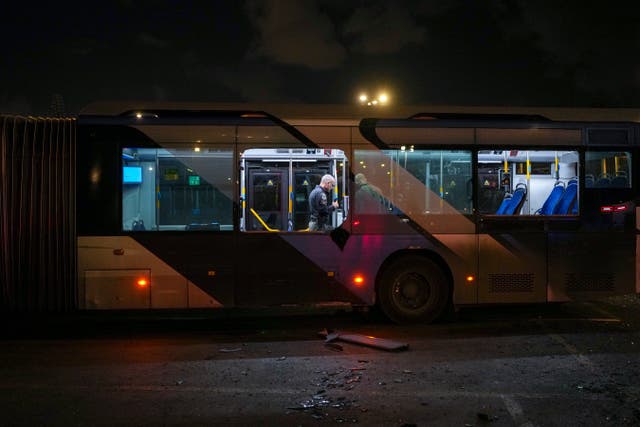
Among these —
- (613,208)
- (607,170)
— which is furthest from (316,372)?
(607,170)

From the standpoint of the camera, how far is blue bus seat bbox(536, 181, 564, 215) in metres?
8.45

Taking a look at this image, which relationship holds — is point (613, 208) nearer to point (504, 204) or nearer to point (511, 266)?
point (504, 204)

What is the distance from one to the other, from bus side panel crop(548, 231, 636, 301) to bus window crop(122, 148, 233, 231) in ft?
15.0

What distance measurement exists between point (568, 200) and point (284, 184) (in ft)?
13.3

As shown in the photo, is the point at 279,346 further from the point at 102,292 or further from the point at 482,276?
the point at 482,276

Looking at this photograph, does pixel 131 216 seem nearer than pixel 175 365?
No

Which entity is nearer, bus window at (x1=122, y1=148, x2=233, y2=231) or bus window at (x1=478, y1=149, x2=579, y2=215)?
bus window at (x1=122, y1=148, x2=233, y2=231)

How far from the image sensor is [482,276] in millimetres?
8211

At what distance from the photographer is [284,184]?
8.53m

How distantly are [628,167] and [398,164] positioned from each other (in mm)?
3303

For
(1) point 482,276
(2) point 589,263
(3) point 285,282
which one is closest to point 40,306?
(3) point 285,282

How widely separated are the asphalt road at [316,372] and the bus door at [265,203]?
58.5 inches

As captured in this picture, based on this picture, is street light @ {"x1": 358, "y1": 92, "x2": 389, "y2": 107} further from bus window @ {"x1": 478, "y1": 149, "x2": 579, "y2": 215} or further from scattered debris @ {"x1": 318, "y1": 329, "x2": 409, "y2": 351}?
scattered debris @ {"x1": 318, "y1": 329, "x2": 409, "y2": 351}

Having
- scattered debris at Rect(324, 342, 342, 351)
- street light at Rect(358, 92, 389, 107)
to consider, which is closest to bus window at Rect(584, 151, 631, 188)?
scattered debris at Rect(324, 342, 342, 351)
